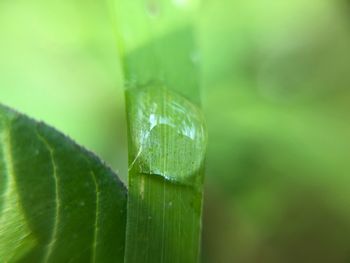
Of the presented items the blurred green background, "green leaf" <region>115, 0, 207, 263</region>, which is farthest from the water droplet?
the blurred green background

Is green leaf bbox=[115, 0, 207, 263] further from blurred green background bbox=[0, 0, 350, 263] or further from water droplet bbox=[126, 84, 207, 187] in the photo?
blurred green background bbox=[0, 0, 350, 263]

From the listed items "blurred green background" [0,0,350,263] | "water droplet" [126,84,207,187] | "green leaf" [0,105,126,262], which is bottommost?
"green leaf" [0,105,126,262]

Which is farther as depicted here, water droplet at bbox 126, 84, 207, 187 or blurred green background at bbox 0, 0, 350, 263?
blurred green background at bbox 0, 0, 350, 263

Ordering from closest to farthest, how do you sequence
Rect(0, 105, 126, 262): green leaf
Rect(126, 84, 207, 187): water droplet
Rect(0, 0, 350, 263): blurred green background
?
Rect(0, 105, 126, 262): green leaf → Rect(126, 84, 207, 187): water droplet → Rect(0, 0, 350, 263): blurred green background

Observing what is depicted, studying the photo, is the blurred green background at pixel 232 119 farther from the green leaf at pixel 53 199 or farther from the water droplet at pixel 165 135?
the green leaf at pixel 53 199

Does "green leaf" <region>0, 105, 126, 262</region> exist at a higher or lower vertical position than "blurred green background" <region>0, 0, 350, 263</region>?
lower

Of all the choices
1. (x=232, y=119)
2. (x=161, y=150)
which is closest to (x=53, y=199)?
(x=161, y=150)

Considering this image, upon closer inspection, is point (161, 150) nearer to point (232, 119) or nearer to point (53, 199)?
point (53, 199)

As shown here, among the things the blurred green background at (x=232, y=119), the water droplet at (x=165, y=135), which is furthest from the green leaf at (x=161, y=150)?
the blurred green background at (x=232, y=119)
